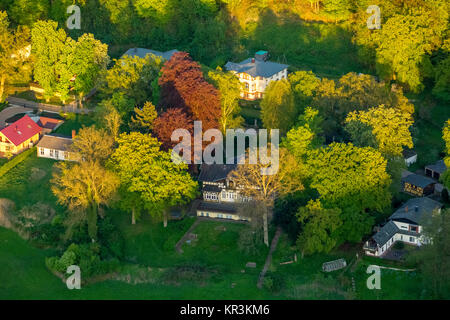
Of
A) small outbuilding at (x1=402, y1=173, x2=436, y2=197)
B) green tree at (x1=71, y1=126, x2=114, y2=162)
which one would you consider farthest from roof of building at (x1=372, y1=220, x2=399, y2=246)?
green tree at (x1=71, y1=126, x2=114, y2=162)

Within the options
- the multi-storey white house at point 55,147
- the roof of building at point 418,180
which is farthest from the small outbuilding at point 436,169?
the multi-storey white house at point 55,147

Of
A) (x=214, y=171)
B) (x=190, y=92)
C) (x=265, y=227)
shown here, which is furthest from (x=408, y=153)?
(x=190, y=92)

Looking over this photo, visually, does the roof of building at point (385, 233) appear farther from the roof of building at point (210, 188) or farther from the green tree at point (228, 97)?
the green tree at point (228, 97)

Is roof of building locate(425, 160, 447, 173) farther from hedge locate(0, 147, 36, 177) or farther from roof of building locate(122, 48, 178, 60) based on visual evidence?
hedge locate(0, 147, 36, 177)

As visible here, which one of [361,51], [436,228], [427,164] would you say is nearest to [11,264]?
[436,228]

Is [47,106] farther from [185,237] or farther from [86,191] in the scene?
[185,237]

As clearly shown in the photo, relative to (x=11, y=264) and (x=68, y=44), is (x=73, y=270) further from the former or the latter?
(x=68, y=44)
